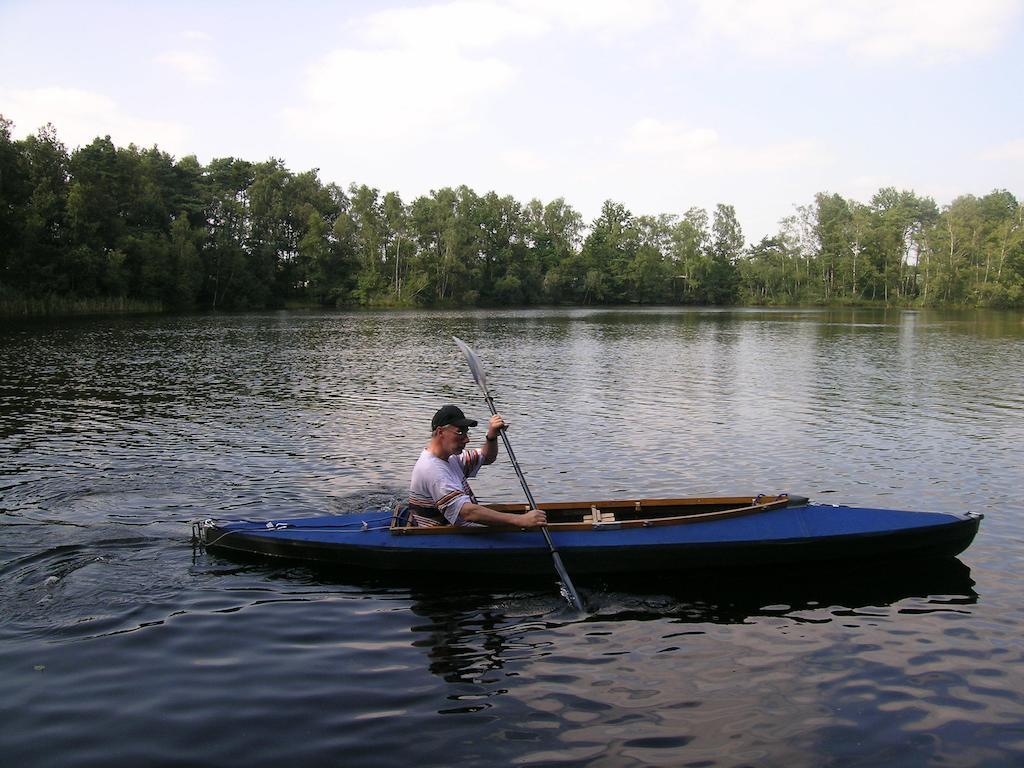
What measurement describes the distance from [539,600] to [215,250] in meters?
94.8

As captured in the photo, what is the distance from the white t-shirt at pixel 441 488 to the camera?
8.91 meters

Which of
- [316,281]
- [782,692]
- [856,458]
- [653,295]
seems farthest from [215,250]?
[782,692]

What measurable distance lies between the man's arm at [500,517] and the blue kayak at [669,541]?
0.54 ft

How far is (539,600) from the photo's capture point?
870 centimetres

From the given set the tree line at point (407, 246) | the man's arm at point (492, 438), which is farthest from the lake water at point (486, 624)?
the tree line at point (407, 246)

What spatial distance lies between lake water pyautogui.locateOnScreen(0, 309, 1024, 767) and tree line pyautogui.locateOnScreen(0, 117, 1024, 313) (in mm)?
58581

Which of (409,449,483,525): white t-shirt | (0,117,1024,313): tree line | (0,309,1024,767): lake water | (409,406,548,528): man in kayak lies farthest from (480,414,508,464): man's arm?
(0,117,1024,313): tree line

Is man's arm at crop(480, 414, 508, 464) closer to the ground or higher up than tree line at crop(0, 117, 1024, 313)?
closer to the ground

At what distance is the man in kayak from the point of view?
877 cm

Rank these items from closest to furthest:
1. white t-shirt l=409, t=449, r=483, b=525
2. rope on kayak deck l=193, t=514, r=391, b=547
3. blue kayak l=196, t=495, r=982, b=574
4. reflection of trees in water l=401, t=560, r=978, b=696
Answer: reflection of trees in water l=401, t=560, r=978, b=696
blue kayak l=196, t=495, r=982, b=574
white t-shirt l=409, t=449, r=483, b=525
rope on kayak deck l=193, t=514, r=391, b=547

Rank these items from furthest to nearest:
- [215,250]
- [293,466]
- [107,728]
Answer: [215,250] < [293,466] < [107,728]

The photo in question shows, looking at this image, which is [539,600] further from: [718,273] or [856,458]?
[718,273]

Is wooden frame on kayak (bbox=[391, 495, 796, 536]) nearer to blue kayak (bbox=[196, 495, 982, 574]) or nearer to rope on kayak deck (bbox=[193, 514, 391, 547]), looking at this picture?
A: blue kayak (bbox=[196, 495, 982, 574])

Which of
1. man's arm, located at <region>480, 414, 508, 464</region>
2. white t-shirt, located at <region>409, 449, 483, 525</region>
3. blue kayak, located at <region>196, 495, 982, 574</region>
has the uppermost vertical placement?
man's arm, located at <region>480, 414, 508, 464</region>
